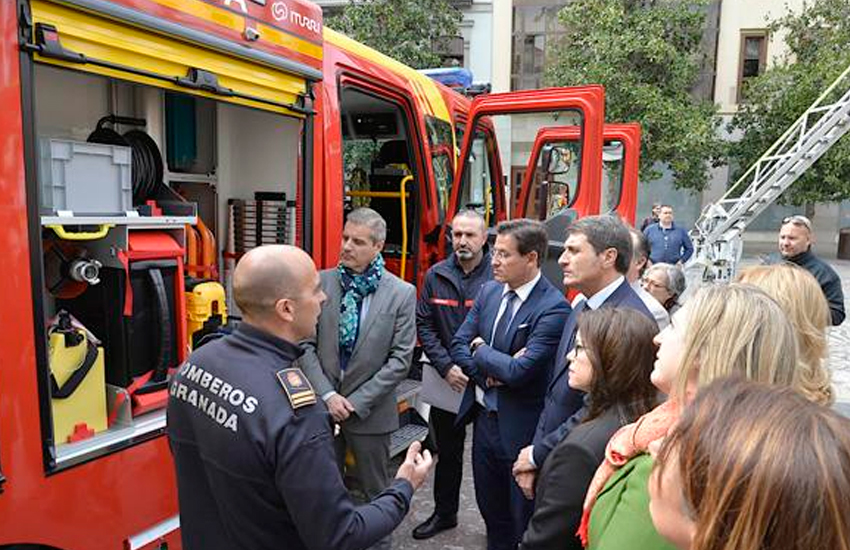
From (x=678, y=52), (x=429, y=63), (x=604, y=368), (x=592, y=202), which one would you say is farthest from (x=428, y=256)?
(x=678, y=52)

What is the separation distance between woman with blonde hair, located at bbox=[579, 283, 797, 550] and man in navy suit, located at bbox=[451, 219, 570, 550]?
127 cm

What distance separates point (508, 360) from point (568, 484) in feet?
3.47

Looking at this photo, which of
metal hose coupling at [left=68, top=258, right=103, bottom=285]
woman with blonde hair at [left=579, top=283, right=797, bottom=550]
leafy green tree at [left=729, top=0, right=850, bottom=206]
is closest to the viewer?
woman with blonde hair at [left=579, top=283, right=797, bottom=550]

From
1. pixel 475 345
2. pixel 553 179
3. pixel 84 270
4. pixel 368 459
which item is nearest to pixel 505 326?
pixel 475 345

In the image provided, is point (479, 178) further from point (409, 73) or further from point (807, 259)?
point (807, 259)

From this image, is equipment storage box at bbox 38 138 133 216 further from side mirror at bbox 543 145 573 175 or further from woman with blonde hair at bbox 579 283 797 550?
side mirror at bbox 543 145 573 175

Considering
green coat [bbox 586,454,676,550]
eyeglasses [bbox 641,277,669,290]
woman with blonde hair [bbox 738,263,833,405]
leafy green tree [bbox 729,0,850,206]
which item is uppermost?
leafy green tree [bbox 729,0,850,206]

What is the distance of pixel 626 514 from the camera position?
118 cm

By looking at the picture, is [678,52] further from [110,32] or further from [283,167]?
[110,32]

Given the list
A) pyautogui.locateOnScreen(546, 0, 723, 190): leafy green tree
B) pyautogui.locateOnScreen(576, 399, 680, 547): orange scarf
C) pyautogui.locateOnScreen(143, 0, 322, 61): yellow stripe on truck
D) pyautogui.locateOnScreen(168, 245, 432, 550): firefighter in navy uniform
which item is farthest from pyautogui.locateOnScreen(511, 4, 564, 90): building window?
pyautogui.locateOnScreen(576, 399, 680, 547): orange scarf

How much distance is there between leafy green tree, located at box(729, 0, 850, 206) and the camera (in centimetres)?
1519

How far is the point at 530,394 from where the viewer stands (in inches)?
110

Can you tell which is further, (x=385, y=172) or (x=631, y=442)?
(x=385, y=172)

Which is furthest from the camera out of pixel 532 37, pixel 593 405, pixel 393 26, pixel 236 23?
pixel 532 37
